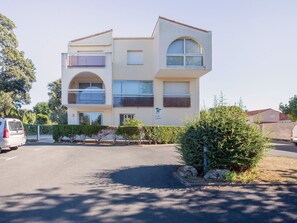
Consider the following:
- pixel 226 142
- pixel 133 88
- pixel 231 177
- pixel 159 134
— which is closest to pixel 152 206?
pixel 231 177

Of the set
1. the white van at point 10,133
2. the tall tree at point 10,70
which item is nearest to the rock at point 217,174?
the white van at point 10,133

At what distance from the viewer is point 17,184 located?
697 cm

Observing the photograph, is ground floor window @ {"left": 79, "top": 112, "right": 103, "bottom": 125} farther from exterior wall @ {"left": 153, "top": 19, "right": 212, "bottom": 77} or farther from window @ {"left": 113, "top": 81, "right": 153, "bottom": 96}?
exterior wall @ {"left": 153, "top": 19, "right": 212, "bottom": 77}

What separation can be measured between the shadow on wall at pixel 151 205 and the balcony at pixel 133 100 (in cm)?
1770

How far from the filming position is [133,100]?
79.9ft

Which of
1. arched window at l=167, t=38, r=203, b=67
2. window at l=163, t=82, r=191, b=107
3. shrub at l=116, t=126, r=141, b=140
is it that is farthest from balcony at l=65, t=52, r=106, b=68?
shrub at l=116, t=126, r=141, b=140

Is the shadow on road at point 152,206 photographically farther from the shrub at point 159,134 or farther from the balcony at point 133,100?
the balcony at point 133,100

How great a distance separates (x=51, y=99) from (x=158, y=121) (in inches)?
1089

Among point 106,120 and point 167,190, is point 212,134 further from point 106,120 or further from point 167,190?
point 106,120

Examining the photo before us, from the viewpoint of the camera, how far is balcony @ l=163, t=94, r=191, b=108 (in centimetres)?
2461

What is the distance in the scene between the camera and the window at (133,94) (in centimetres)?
2431

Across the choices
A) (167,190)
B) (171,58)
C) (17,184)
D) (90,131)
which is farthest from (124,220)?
(171,58)

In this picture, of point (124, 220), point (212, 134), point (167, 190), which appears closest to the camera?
point (124, 220)

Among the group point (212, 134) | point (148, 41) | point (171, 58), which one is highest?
point (148, 41)
